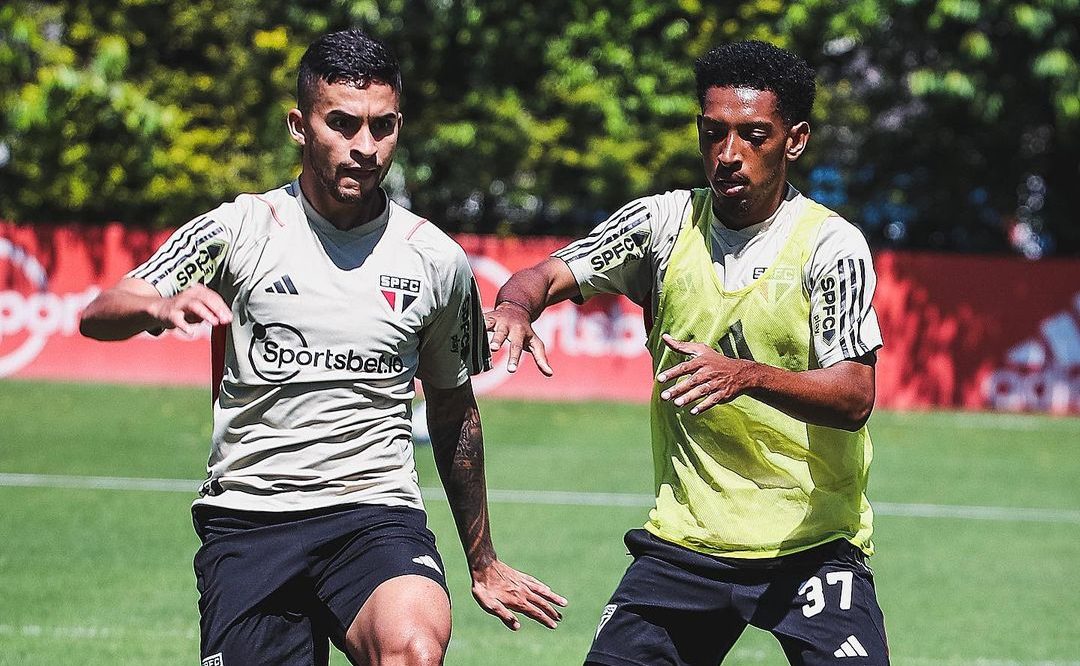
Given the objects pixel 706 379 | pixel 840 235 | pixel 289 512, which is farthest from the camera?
pixel 840 235

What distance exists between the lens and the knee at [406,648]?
13.2ft

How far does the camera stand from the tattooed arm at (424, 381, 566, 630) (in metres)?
4.75

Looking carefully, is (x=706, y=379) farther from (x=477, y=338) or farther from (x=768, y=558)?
(x=477, y=338)

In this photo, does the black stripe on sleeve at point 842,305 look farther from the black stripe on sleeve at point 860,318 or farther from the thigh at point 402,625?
the thigh at point 402,625

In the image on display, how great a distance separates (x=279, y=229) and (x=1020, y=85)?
18291 mm

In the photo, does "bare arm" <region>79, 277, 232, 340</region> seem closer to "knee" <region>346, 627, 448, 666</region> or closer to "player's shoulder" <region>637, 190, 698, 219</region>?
"knee" <region>346, 627, 448, 666</region>

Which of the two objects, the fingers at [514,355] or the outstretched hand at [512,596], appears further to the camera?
the outstretched hand at [512,596]

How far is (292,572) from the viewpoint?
433 cm

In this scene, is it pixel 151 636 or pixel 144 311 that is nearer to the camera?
pixel 144 311

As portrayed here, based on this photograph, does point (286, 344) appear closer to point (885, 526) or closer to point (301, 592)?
point (301, 592)

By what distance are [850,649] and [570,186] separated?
17275mm

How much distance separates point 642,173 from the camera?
20500mm

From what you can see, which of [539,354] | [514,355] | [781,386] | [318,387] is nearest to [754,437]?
[781,386]

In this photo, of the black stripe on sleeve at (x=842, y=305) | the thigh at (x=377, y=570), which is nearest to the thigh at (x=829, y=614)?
the black stripe on sleeve at (x=842, y=305)
